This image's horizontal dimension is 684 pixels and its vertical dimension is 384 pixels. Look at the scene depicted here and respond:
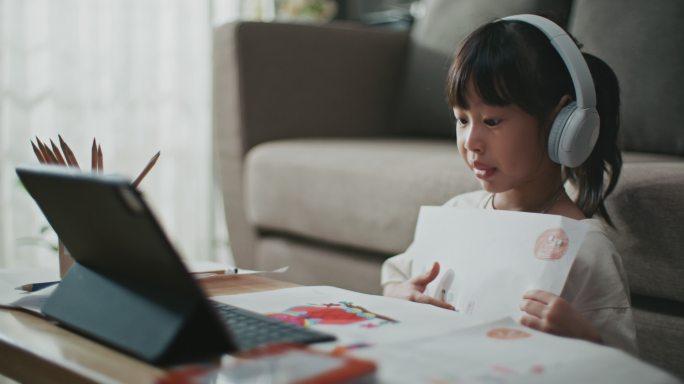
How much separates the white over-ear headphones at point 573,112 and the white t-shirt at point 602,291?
101 millimetres

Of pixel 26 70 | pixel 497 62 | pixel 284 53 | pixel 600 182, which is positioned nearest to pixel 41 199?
pixel 497 62

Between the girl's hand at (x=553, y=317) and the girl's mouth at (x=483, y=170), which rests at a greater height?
the girl's mouth at (x=483, y=170)

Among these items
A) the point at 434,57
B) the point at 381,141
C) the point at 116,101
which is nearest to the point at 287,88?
the point at 381,141

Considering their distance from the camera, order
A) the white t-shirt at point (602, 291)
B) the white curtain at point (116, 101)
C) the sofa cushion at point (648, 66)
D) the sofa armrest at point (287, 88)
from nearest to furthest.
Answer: the white t-shirt at point (602, 291)
the sofa cushion at point (648, 66)
the sofa armrest at point (287, 88)
the white curtain at point (116, 101)

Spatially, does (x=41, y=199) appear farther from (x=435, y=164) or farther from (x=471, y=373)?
(x=435, y=164)

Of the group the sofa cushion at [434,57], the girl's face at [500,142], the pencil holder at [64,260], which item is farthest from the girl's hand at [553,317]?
the sofa cushion at [434,57]

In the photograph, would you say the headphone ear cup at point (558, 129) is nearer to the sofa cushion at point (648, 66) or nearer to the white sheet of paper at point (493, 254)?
the white sheet of paper at point (493, 254)

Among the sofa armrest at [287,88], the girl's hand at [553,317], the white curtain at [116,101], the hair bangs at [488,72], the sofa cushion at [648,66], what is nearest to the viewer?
the girl's hand at [553,317]

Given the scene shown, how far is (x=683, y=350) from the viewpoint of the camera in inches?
45.6

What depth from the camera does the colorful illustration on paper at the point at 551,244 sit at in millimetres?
883

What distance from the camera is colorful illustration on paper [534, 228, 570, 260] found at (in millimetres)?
883

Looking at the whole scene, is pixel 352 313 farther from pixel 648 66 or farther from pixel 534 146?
pixel 648 66

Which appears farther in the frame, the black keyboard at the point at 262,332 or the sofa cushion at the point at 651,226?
the sofa cushion at the point at 651,226

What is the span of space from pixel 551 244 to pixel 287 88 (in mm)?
1321
